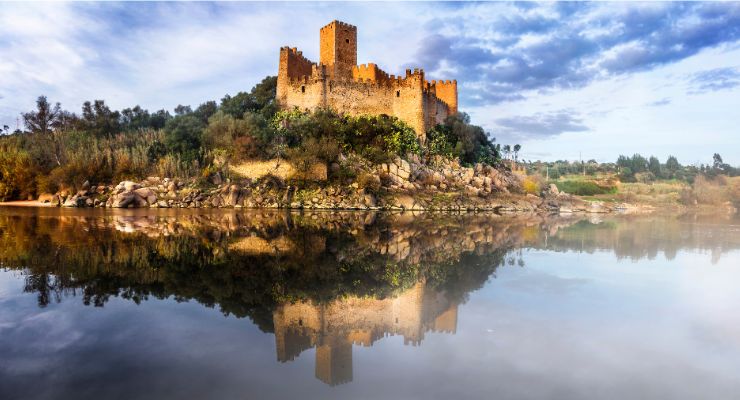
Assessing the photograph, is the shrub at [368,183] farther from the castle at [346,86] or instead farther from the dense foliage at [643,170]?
the dense foliage at [643,170]

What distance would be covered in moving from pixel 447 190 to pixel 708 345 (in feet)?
83.8

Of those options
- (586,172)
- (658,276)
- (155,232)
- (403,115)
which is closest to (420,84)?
(403,115)

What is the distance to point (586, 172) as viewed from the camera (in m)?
77.9

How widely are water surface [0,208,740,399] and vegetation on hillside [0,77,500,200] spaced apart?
20.9 metres

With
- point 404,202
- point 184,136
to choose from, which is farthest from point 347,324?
point 184,136

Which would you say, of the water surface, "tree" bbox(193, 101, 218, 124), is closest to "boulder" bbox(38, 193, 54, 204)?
"tree" bbox(193, 101, 218, 124)

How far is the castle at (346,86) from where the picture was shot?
32.3 meters

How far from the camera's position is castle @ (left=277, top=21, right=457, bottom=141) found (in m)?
32.3

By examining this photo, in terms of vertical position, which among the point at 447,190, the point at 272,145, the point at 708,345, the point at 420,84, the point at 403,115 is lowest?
the point at 708,345

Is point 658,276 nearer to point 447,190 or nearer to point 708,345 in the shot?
point 708,345

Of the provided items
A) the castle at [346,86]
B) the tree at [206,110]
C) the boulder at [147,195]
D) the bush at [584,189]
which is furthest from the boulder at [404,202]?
the bush at [584,189]

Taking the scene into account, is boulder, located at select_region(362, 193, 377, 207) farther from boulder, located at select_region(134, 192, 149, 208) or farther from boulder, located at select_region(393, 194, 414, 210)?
boulder, located at select_region(134, 192, 149, 208)

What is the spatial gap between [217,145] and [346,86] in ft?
35.7

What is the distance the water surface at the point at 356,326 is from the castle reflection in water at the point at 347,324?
0.02 meters
